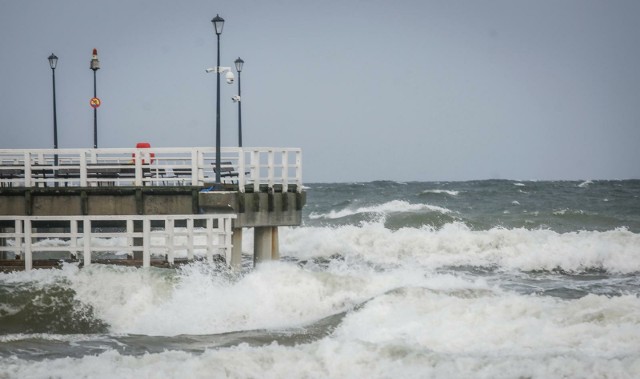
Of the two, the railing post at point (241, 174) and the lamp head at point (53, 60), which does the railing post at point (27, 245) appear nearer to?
the railing post at point (241, 174)

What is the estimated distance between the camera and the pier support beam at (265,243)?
21647mm

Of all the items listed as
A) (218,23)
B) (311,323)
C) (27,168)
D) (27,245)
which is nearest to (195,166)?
(218,23)

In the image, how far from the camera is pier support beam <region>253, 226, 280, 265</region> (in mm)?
21647

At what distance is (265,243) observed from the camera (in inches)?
854

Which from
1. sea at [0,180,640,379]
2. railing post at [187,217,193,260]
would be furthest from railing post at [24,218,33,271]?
railing post at [187,217,193,260]

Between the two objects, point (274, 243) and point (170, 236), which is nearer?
point (170, 236)

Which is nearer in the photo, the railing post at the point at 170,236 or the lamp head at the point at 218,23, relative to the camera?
the railing post at the point at 170,236

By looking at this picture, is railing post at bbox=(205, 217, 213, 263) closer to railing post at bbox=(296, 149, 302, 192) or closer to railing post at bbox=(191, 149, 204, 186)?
railing post at bbox=(191, 149, 204, 186)

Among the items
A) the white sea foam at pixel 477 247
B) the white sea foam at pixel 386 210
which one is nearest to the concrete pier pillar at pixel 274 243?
the white sea foam at pixel 477 247

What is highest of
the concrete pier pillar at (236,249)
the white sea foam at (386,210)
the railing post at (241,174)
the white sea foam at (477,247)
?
the railing post at (241,174)

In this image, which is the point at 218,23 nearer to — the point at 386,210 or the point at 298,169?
the point at 298,169

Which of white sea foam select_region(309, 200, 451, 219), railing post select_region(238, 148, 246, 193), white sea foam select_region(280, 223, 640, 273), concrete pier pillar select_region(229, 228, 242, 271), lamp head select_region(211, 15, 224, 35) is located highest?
lamp head select_region(211, 15, 224, 35)

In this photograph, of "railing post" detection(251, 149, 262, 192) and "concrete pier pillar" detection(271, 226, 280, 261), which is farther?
"concrete pier pillar" detection(271, 226, 280, 261)

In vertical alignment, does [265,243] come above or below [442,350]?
above
